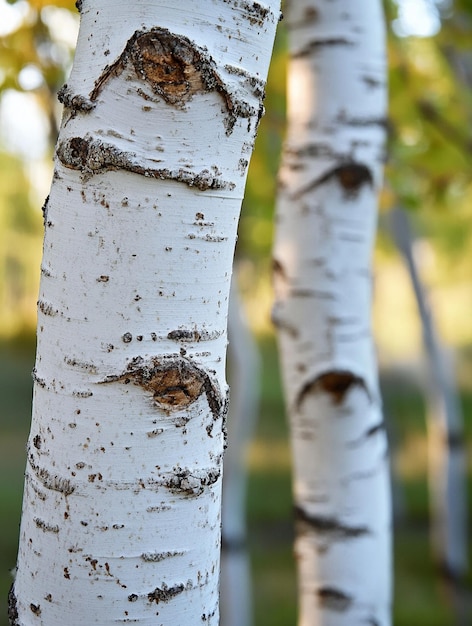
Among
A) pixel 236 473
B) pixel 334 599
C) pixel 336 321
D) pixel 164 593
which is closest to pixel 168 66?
pixel 164 593

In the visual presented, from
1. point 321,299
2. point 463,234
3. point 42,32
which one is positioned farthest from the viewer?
point 463,234

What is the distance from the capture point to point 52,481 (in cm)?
82

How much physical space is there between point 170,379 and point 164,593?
256mm

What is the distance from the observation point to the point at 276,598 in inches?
236

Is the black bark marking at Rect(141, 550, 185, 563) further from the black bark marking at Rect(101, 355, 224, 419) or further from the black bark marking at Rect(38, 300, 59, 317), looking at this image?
the black bark marking at Rect(38, 300, 59, 317)

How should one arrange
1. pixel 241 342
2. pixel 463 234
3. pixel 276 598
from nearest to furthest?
pixel 241 342 → pixel 276 598 → pixel 463 234

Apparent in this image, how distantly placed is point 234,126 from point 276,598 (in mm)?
5865

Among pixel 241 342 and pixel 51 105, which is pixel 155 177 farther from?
pixel 241 342

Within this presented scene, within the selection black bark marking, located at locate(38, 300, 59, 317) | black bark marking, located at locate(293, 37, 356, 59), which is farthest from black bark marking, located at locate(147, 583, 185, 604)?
black bark marking, located at locate(293, 37, 356, 59)

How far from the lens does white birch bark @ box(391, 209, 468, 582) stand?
18.6 feet

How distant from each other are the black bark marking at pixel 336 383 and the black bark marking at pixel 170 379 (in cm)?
86

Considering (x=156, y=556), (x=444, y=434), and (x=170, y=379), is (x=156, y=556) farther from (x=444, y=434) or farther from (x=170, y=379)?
(x=444, y=434)

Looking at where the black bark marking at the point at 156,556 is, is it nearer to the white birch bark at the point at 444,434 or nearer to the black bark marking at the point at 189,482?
the black bark marking at the point at 189,482

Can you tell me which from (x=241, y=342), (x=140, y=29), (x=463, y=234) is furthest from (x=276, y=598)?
(x=463, y=234)
